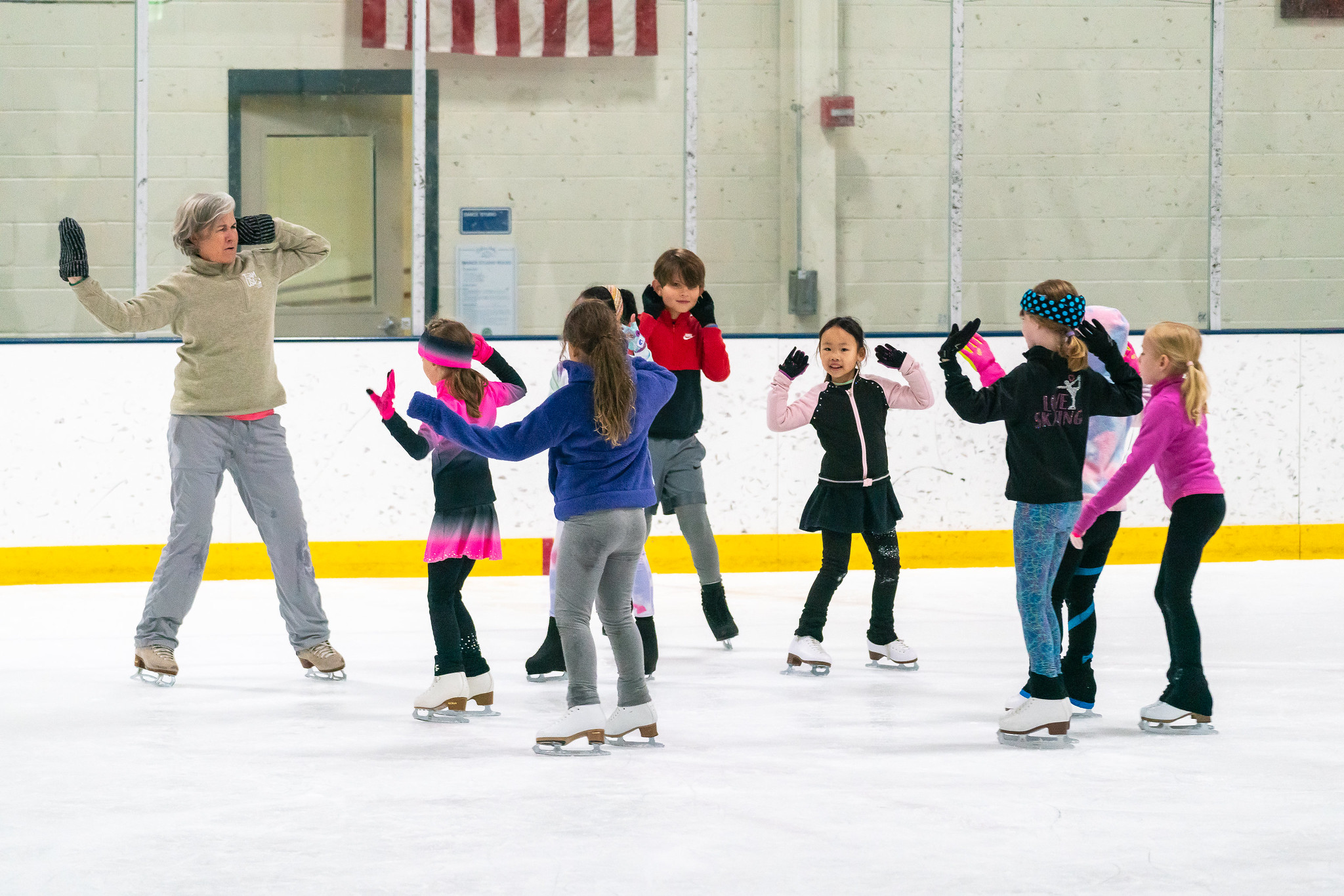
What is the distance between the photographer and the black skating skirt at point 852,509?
5008 mm

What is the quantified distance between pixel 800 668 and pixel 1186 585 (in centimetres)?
138

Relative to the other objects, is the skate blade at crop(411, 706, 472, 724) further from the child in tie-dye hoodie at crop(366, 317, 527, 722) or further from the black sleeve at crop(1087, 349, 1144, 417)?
the black sleeve at crop(1087, 349, 1144, 417)

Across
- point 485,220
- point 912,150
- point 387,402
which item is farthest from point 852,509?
point 912,150

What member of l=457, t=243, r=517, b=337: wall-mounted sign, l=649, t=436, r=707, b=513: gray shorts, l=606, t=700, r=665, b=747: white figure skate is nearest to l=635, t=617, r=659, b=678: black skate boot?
l=649, t=436, r=707, b=513: gray shorts

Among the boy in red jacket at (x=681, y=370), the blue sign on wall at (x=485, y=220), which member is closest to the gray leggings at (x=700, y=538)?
the boy in red jacket at (x=681, y=370)

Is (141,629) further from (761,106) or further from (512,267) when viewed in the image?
(761,106)

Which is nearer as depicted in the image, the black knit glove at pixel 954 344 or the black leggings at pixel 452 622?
the black knit glove at pixel 954 344

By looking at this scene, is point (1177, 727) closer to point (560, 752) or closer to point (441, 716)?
point (560, 752)

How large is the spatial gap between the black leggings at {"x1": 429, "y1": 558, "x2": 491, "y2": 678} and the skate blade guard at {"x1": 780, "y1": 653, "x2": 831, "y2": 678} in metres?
1.10

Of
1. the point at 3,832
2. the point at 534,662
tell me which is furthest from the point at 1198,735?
the point at 3,832

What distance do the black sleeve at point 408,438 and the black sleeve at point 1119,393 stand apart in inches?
67.1

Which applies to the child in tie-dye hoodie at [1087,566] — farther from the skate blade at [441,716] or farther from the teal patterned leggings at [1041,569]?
the skate blade at [441,716]

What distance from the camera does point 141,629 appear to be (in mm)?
4875

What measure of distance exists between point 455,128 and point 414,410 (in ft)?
14.8
